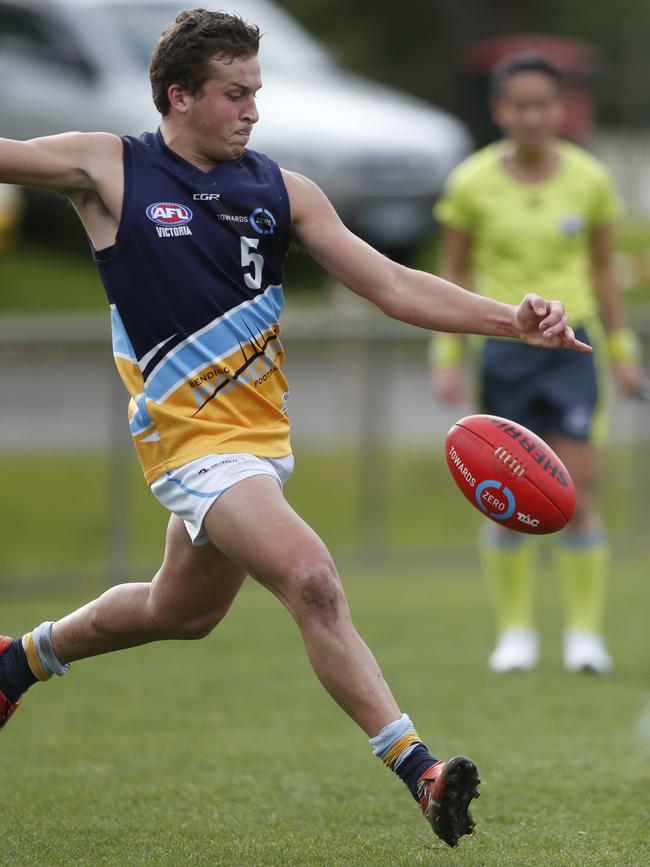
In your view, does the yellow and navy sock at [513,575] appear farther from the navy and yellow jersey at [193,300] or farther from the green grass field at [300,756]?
the navy and yellow jersey at [193,300]

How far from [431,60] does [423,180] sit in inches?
513

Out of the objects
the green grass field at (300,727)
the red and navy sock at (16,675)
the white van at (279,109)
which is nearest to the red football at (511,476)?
the green grass field at (300,727)

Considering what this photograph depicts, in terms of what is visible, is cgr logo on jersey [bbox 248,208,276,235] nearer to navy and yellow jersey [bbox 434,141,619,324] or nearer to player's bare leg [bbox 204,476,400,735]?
player's bare leg [bbox 204,476,400,735]

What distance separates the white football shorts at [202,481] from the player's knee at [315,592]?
38 centimetres

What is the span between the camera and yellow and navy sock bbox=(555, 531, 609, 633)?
8.13 m

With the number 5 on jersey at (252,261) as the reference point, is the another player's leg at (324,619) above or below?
below

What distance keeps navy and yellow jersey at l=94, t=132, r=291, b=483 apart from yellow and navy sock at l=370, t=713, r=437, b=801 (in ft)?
3.01

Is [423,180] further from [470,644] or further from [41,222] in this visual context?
[470,644]

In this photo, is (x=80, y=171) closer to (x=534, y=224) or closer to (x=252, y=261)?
(x=252, y=261)

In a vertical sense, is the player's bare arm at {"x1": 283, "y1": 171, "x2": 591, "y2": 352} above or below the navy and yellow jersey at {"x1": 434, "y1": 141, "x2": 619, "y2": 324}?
below

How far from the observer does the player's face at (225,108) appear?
15.6ft

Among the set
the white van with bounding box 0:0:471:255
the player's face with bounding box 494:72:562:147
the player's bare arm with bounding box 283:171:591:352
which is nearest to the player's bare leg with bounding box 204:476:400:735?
the player's bare arm with bounding box 283:171:591:352

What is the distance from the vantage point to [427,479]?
38.9ft

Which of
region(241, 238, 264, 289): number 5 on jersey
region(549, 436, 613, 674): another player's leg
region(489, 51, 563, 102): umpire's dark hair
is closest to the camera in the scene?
region(241, 238, 264, 289): number 5 on jersey
